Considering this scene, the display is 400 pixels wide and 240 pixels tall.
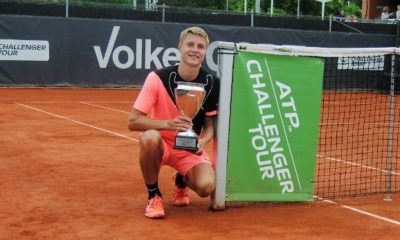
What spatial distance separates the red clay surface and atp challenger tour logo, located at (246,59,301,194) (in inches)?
13.7

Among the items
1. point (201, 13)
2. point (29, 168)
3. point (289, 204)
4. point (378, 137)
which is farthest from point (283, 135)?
point (201, 13)

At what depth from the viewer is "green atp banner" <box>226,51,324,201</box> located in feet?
18.4

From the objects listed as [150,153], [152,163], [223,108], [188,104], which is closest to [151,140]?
[150,153]

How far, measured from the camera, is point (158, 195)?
17.7 feet

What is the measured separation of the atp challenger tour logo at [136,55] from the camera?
19172 mm

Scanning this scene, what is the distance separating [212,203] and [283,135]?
869mm

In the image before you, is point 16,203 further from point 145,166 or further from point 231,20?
point 231,20

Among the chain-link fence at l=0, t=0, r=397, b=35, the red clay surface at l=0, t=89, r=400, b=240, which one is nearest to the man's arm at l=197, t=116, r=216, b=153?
the red clay surface at l=0, t=89, r=400, b=240

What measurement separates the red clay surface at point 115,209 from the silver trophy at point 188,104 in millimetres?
641

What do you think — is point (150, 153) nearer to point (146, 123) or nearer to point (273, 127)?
point (146, 123)

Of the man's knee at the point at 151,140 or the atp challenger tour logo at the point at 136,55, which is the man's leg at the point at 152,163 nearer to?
the man's knee at the point at 151,140

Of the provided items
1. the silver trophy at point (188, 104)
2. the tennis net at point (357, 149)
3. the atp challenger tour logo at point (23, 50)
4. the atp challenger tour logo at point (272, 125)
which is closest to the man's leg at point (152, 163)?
the silver trophy at point (188, 104)

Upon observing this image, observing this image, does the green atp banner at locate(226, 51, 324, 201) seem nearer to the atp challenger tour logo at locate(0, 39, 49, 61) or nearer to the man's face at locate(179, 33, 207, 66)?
the man's face at locate(179, 33, 207, 66)

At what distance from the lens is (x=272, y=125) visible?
572 cm
